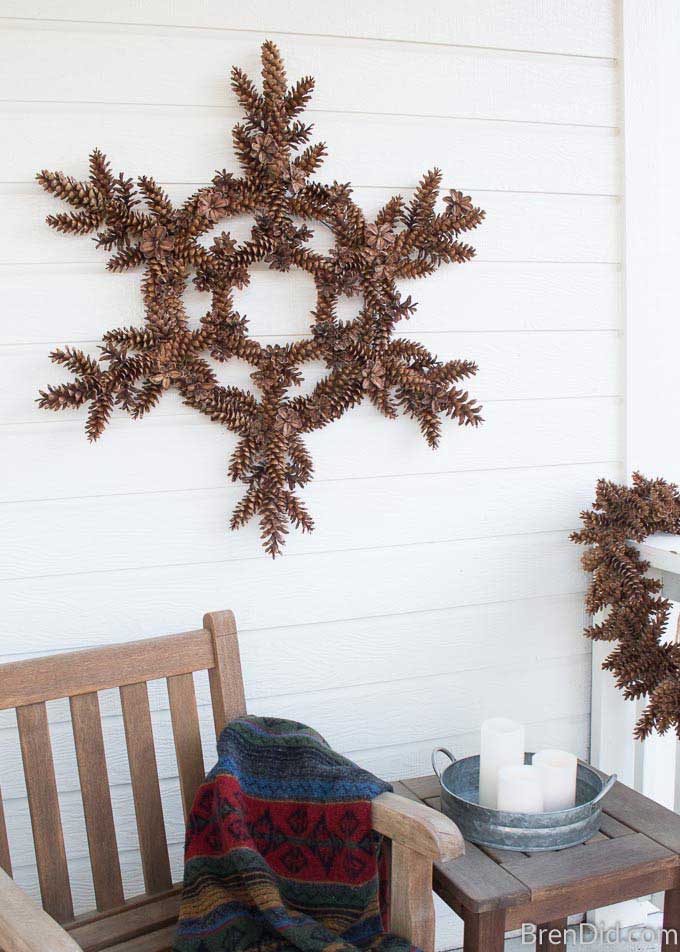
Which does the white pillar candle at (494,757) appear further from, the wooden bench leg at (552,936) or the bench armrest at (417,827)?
the wooden bench leg at (552,936)

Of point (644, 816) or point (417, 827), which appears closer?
point (417, 827)

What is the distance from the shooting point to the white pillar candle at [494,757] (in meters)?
1.39

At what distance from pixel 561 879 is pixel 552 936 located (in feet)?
1.67

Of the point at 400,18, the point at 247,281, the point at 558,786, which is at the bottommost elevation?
the point at 558,786

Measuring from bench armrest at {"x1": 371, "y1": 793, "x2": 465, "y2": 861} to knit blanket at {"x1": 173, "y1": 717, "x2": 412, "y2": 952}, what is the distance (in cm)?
3

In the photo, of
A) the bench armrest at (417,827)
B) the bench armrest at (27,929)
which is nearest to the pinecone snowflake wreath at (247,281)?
the bench armrest at (417,827)

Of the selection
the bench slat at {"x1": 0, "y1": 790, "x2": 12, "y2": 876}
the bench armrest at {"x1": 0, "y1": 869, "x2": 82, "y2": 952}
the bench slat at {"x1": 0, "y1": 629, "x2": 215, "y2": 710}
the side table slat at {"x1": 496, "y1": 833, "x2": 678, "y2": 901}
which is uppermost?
the bench slat at {"x1": 0, "y1": 629, "x2": 215, "y2": 710}

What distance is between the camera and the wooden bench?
50.5 inches

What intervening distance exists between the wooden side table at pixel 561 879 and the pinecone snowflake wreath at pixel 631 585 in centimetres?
20

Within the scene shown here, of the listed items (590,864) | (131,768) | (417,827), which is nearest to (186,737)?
(131,768)

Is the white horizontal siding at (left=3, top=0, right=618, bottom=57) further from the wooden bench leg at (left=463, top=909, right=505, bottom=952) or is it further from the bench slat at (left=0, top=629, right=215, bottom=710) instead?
the wooden bench leg at (left=463, top=909, right=505, bottom=952)

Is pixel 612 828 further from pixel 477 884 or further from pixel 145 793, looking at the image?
pixel 145 793

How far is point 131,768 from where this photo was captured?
4.56ft

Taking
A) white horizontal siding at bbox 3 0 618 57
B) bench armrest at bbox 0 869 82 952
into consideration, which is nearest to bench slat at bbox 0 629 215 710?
bench armrest at bbox 0 869 82 952
